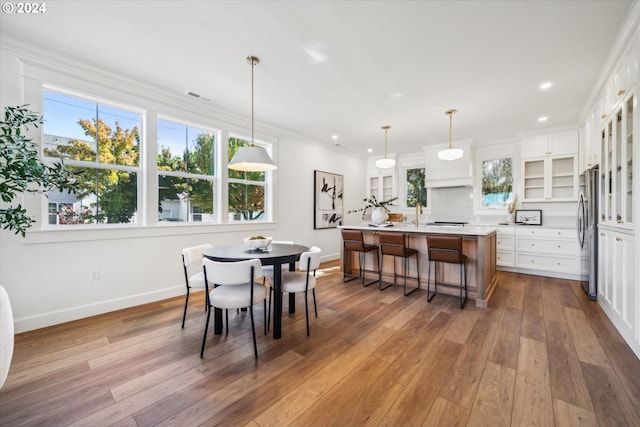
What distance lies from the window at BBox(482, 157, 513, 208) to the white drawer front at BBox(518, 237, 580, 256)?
100 centimetres

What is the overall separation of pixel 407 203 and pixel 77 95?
21.3ft

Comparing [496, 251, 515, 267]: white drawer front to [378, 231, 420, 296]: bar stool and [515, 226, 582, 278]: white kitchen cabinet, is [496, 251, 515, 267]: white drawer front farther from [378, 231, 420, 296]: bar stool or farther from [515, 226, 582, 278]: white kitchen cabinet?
[378, 231, 420, 296]: bar stool

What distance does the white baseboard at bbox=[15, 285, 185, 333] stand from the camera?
2609mm

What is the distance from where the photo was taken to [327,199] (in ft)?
20.1

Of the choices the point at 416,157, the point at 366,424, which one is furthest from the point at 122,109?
the point at 416,157

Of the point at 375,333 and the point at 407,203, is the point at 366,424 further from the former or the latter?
the point at 407,203

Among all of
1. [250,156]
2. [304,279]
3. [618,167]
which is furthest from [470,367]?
[250,156]

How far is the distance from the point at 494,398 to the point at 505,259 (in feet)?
13.8

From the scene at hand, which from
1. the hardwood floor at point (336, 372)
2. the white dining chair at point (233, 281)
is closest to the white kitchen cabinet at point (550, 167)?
the hardwood floor at point (336, 372)

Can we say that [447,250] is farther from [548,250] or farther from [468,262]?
[548,250]

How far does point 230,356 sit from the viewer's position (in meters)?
2.18

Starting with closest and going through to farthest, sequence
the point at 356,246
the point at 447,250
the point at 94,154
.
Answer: the point at 94,154, the point at 447,250, the point at 356,246

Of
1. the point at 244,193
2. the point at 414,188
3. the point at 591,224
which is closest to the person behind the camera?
the point at 591,224

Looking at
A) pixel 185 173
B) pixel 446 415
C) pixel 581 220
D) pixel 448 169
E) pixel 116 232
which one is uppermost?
pixel 448 169
